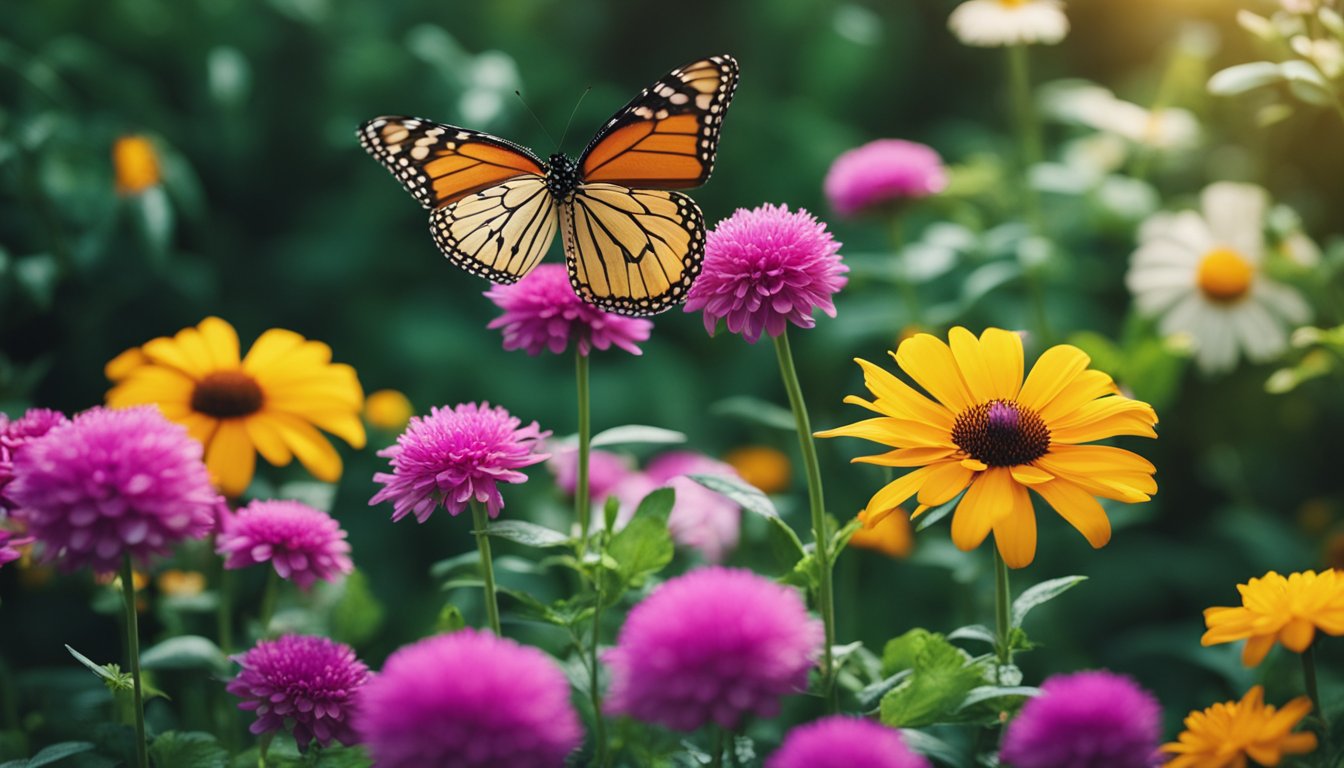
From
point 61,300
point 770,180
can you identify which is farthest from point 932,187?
point 61,300

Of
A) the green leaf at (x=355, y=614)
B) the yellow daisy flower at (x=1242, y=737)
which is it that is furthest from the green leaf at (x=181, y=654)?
the yellow daisy flower at (x=1242, y=737)

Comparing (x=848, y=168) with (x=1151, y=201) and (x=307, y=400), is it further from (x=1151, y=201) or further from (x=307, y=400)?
(x=307, y=400)

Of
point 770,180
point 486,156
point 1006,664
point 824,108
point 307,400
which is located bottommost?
point 1006,664

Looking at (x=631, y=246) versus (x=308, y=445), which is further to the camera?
(x=308, y=445)

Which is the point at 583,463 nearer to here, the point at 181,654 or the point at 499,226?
the point at 499,226

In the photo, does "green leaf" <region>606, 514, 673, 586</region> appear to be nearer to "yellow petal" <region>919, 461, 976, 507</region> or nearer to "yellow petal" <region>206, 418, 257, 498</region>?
"yellow petal" <region>919, 461, 976, 507</region>

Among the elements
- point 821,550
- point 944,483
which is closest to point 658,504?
point 821,550

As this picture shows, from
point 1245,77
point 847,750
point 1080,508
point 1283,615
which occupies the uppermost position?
point 1245,77
